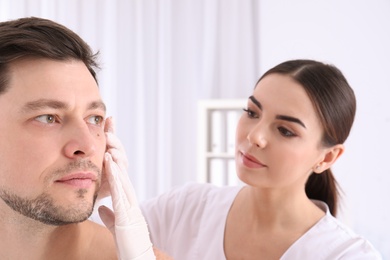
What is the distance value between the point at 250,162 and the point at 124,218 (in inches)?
23.0

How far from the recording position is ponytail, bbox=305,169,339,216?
6.51 ft

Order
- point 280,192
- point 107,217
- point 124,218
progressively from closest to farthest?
1. point 124,218
2. point 107,217
3. point 280,192

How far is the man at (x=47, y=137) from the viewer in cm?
116

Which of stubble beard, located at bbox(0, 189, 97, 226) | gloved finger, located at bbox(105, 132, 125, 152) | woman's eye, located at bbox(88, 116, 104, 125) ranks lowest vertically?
stubble beard, located at bbox(0, 189, 97, 226)

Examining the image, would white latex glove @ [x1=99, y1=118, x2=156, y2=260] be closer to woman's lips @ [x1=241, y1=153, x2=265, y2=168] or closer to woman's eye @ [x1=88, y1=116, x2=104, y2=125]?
woman's eye @ [x1=88, y1=116, x2=104, y2=125]

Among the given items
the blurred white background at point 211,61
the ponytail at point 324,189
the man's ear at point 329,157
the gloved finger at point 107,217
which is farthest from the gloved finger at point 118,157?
the blurred white background at point 211,61

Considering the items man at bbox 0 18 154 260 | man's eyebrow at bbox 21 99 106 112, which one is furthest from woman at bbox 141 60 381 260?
man's eyebrow at bbox 21 99 106 112

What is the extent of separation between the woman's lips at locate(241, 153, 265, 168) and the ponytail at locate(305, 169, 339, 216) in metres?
0.38

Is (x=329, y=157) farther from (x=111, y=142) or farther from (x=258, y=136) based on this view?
(x=111, y=142)

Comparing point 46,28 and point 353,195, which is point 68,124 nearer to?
point 46,28

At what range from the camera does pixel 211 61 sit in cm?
391

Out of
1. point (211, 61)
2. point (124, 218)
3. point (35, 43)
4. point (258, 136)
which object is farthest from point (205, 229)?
point (211, 61)

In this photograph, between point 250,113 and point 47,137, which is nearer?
point 47,137

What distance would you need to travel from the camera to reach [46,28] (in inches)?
50.2
